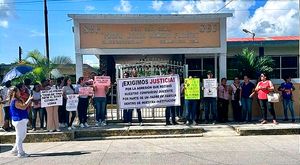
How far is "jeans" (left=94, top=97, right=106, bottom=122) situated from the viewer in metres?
14.3

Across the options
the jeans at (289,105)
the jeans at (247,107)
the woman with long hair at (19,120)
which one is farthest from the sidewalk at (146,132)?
the woman with long hair at (19,120)

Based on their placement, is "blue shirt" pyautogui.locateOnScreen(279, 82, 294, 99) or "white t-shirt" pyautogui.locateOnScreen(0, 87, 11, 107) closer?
"white t-shirt" pyautogui.locateOnScreen(0, 87, 11, 107)

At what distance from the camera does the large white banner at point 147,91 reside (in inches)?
567

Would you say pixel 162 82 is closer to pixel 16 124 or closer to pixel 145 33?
pixel 145 33

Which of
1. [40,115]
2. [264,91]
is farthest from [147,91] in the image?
[264,91]

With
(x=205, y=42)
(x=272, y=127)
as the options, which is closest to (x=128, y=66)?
(x=205, y=42)

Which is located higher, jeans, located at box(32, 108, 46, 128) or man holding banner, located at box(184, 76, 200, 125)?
man holding banner, located at box(184, 76, 200, 125)

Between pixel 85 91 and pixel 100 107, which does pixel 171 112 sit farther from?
pixel 85 91

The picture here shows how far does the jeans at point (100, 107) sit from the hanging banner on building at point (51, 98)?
1.42 m

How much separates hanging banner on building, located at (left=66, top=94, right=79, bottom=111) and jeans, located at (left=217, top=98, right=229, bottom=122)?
4.79 m

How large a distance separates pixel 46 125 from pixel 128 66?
11.5 feet

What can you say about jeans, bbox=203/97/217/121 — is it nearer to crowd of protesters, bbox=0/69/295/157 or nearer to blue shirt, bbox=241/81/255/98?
crowd of protesters, bbox=0/69/295/157

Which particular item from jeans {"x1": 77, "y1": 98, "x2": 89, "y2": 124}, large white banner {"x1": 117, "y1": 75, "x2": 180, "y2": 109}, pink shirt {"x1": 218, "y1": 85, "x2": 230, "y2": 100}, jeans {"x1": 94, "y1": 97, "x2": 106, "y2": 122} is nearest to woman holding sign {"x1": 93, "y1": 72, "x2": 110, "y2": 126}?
jeans {"x1": 94, "y1": 97, "x2": 106, "y2": 122}

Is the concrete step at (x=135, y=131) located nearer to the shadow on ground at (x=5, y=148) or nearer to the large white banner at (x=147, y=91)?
the large white banner at (x=147, y=91)
